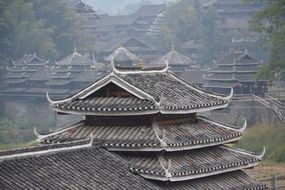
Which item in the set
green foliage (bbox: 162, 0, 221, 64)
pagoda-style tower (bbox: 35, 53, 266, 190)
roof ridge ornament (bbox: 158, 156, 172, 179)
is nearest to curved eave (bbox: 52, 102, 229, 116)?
pagoda-style tower (bbox: 35, 53, 266, 190)

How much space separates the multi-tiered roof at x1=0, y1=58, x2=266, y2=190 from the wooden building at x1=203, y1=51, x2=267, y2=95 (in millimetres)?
37382

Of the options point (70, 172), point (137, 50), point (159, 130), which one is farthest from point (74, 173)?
point (137, 50)

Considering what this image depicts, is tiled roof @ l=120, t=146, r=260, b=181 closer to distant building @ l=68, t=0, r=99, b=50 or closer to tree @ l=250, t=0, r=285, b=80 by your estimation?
tree @ l=250, t=0, r=285, b=80

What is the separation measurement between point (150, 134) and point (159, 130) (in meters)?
0.28

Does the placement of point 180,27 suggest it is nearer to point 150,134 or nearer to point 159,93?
point 159,93

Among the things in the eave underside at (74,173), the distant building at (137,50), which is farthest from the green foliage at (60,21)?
the eave underside at (74,173)

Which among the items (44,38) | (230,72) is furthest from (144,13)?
(230,72)

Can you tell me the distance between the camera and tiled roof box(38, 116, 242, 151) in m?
21.6

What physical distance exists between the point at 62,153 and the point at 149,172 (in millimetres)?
2447

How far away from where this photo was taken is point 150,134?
21891 millimetres

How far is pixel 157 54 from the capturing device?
308 ft

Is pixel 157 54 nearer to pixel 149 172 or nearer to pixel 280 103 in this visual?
pixel 280 103

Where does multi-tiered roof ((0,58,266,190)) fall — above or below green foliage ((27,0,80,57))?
below

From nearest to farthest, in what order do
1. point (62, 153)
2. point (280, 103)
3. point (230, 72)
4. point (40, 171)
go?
1. point (40, 171)
2. point (62, 153)
3. point (280, 103)
4. point (230, 72)
